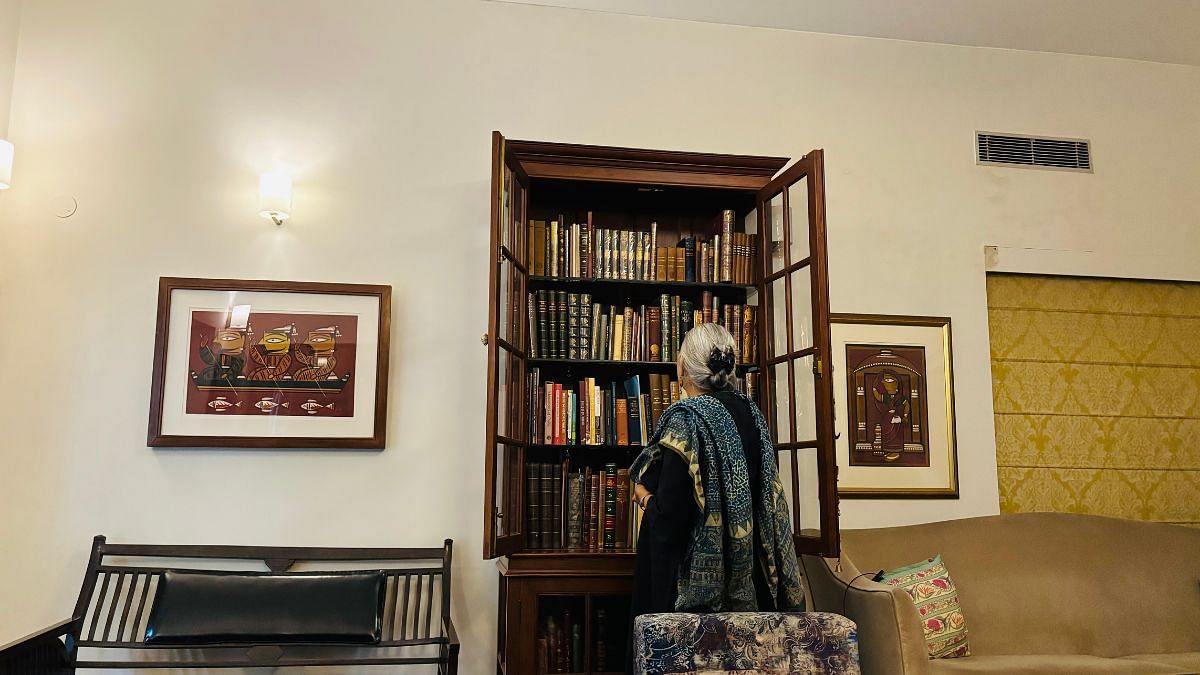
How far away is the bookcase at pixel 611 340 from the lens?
11.0 feet

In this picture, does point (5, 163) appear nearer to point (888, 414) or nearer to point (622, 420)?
point (622, 420)

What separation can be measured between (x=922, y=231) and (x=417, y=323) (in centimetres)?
232

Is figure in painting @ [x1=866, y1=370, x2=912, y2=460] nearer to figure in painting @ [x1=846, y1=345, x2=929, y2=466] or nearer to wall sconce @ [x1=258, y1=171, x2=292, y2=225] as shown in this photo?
figure in painting @ [x1=846, y1=345, x2=929, y2=466]

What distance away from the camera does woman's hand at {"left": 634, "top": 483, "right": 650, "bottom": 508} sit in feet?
9.50

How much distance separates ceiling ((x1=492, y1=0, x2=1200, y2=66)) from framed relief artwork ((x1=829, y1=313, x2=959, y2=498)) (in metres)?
1.35

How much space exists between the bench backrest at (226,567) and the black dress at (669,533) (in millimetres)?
868

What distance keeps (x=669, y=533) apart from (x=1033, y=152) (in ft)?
9.41

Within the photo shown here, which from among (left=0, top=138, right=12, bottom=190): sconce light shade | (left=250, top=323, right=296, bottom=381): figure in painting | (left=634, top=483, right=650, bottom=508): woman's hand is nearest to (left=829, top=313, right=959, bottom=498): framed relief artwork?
(left=634, top=483, right=650, bottom=508): woman's hand

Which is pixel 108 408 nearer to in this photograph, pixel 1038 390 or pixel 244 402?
pixel 244 402

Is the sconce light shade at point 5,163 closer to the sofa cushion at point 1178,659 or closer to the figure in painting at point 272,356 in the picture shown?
the figure in painting at point 272,356

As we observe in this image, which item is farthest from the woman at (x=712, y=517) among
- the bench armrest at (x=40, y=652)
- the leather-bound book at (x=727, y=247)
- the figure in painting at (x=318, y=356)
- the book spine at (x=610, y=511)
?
the bench armrest at (x=40, y=652)

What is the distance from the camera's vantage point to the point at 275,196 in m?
3.68

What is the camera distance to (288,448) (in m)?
3.62

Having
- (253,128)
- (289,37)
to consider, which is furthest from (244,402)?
(289,37)
